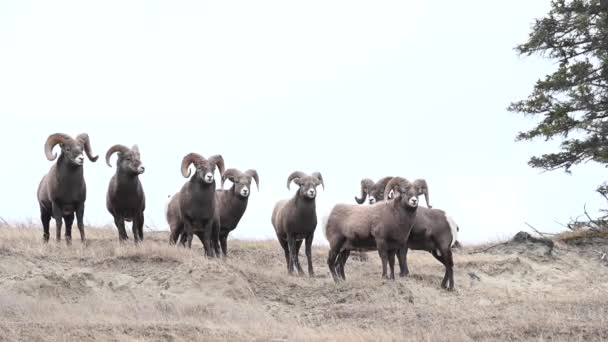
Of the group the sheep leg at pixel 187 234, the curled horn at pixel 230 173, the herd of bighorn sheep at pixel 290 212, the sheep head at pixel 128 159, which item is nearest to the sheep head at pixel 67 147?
the herd of bighorn sheep at pixel 290 212

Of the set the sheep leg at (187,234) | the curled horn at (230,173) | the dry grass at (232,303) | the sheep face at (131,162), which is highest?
the sheep face at (131,162)

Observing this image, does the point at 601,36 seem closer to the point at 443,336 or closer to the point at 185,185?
the point at 185,185

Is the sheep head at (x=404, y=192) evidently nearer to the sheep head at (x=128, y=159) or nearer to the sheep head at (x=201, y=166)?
the sheep head at (x=201, y=166)

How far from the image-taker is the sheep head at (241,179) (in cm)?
2339

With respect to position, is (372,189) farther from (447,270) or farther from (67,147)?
(67,147)

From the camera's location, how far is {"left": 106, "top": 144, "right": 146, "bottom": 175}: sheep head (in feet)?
73.0

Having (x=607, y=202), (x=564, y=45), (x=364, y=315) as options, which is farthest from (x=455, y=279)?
(x=564, y=45)

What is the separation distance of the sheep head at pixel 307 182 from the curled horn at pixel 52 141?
5080 mm

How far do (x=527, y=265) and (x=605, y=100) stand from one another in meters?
6.03

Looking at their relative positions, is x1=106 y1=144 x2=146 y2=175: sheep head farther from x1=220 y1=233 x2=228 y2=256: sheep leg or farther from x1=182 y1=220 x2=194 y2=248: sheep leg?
x1=220 y1=233 x2=228 y2=256: sheep leg

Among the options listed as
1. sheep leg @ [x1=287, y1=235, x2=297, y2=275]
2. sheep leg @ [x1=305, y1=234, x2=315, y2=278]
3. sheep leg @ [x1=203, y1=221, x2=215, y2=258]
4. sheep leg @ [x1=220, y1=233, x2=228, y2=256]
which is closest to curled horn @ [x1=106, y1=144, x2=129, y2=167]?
sheep leg @ [x1=203, y1=221, x2=215, y2=258]

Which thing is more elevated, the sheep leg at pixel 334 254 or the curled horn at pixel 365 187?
the curled horn at pixel 365 187

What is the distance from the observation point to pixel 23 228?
25750 mm

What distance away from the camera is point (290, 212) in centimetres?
2255
